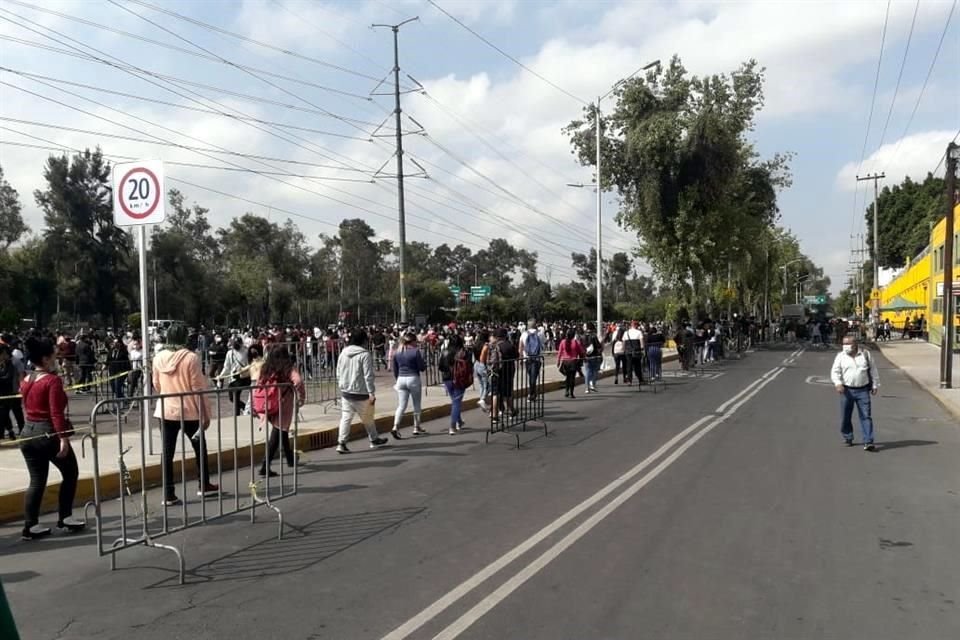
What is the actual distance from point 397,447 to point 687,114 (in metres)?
29.9

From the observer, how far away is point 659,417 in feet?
47.6

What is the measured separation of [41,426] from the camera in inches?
266

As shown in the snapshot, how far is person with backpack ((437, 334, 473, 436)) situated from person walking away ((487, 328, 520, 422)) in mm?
453

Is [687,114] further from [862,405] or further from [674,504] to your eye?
[674,504]

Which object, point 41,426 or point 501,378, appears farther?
point 501,378

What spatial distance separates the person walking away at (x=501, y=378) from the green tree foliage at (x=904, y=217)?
88031mm

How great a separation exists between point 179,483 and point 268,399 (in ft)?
5.11

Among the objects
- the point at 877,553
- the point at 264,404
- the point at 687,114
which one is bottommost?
the point at 877,553

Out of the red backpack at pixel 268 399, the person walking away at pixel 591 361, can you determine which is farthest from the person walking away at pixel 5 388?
the person walking away at pixel 591 361

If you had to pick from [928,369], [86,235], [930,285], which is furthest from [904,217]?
[86,235]

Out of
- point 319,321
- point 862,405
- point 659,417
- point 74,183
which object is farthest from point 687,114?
point 74,183

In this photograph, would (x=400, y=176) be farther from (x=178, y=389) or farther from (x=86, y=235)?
(x=86, y=235)

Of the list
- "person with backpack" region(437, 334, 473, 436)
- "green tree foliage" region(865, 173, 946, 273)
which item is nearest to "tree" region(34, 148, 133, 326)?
"person with backpack" region(437, 334, 473, 436)

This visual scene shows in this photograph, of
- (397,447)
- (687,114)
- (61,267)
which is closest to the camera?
(397,447)
